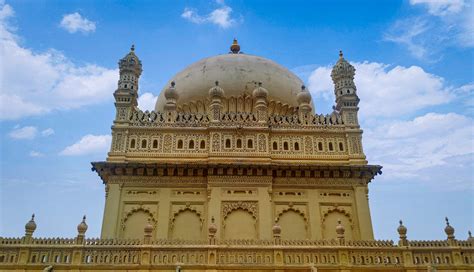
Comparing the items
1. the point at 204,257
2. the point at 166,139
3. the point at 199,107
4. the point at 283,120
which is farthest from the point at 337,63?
the point at 204,257

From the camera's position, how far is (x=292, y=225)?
712 inches

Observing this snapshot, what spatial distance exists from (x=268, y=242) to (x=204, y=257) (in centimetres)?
226

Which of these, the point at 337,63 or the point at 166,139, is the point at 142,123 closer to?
the point at 166,139

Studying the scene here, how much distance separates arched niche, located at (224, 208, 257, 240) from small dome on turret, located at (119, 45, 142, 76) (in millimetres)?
9083

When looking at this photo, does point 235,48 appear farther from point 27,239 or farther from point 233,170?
point 27,239

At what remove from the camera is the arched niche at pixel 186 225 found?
58.1ft

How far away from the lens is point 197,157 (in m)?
19.0

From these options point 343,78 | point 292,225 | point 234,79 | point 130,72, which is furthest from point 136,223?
point 343,78

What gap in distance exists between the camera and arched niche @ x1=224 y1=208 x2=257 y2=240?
17547mm

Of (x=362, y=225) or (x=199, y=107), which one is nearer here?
(x=362, y=225)

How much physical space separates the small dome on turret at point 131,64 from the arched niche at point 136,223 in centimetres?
746

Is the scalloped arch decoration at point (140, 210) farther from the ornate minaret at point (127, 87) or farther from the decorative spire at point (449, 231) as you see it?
the decorative spire at point (449, 231)

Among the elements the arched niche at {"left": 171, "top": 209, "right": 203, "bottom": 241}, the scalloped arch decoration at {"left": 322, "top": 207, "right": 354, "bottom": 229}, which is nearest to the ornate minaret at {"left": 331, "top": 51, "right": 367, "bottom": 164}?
the scalloped arch decoration at {"left": 322, "top": 207, "right": 354, "bottom": 229}

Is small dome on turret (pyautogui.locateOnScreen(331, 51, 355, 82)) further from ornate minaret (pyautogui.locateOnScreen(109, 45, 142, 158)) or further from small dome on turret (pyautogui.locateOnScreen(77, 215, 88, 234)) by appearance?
small dome on turret (pyautogui.locateOnScreen(77, 215, 88, 234))
